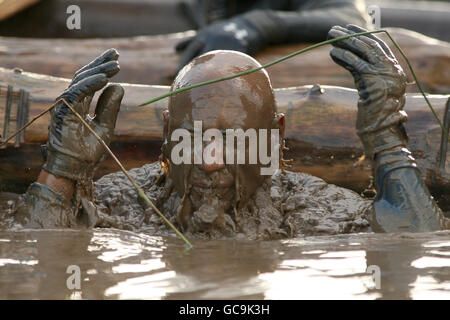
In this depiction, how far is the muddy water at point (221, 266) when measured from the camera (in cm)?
230

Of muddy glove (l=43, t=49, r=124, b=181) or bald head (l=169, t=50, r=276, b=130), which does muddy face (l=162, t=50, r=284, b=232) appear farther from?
muddy glove (l=43, t=49, r=124, b=181)

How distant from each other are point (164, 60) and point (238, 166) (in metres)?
3.26

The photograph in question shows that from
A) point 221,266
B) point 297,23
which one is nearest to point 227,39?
point 297,23

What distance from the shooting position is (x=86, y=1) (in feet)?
28.1

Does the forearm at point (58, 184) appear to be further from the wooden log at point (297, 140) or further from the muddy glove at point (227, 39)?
the muddy glove at point (227, 39)

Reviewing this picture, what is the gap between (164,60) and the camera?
6180 mm

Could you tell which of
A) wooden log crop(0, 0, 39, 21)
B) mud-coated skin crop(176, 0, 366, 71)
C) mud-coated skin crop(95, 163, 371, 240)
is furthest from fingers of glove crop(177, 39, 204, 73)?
mud-coated skin crop(95, 163, 371, 240)

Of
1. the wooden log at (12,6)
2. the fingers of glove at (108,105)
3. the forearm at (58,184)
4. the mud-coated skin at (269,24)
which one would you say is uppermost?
the wooden log at (12,6)

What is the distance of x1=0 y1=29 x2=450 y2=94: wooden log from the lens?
19.8 ft

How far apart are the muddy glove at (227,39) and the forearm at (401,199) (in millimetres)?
2848

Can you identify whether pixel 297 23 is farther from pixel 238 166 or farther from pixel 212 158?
pixel 212 158

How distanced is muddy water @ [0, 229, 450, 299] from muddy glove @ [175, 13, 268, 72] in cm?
309

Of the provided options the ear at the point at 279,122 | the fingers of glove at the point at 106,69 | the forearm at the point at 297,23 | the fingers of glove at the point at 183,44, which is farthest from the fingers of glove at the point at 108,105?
the forearm at the point at 297,23
